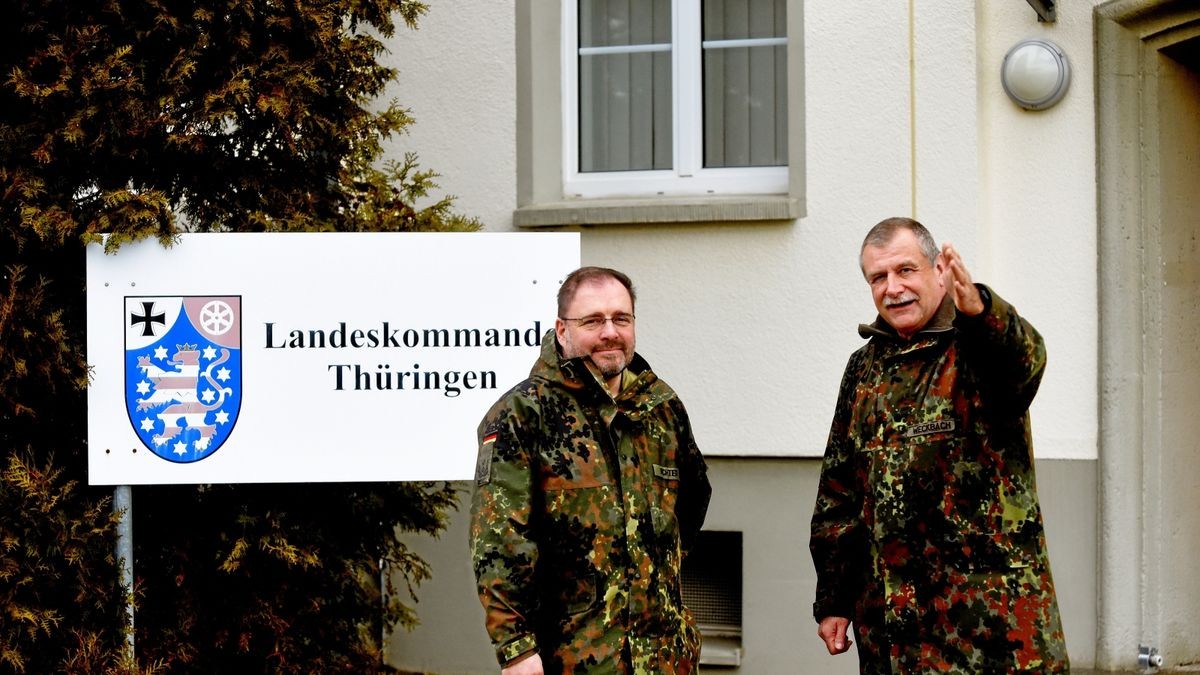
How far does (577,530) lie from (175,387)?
5.94 ft

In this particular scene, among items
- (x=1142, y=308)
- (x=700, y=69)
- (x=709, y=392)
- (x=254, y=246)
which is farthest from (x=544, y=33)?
(x=1142, y=308)

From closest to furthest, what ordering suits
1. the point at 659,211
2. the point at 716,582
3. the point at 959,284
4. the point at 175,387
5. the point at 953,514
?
1. the point at 959,284
2. the point at 953,514
3. the point at 175,387
4. the point at 659,211
5. the point at 716,582

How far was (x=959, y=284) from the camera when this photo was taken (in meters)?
3.34

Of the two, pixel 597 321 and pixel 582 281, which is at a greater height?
pixel 582 281

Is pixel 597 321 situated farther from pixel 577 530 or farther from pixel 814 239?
pixel 814 239

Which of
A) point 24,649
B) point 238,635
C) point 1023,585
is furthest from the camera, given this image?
point 238,635

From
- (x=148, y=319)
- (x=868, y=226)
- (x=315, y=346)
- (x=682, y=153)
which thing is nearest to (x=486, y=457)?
(x=315, y=346)

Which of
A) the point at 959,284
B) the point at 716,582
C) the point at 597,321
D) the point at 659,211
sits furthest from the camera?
the point at 716,582

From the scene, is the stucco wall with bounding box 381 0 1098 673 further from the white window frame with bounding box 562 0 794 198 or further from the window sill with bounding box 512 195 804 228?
the white window frame with bounding box 562 0 794 198

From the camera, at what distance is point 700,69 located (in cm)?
668

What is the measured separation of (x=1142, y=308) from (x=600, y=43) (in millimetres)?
2666

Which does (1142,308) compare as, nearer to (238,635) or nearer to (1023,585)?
(1023,585)

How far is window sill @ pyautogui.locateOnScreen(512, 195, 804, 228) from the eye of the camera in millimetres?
6230

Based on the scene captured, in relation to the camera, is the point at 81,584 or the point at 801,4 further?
the point at 801,4
